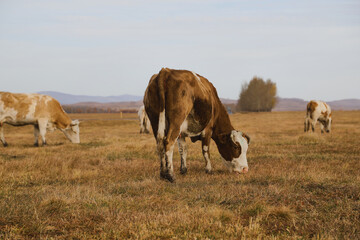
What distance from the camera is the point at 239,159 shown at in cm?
809

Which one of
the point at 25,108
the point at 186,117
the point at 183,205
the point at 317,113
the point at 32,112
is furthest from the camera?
the point at 317,113

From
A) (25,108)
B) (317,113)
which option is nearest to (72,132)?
(25,108)

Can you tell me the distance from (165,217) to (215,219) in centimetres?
66

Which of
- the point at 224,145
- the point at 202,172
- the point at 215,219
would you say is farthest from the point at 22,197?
the point at 224,145

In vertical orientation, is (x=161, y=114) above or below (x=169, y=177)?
above

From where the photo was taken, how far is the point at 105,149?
43.2 ft

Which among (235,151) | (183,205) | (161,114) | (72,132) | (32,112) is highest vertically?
(161,114)

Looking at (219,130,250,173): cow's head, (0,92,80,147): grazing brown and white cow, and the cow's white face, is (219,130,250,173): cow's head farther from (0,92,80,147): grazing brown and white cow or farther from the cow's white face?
(0,92,80,147): grazing brown and white cow

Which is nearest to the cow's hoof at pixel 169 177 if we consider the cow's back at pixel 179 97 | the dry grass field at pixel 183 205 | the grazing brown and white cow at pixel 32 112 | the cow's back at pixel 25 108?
the dry grass field at pixel 183 205

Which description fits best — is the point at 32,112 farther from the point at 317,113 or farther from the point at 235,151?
the point at 317,113

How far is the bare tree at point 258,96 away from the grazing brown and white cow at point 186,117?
101 m

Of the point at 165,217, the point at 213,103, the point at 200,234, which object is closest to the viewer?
the point at 200,234

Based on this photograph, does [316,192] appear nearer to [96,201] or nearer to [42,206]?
[96,201]

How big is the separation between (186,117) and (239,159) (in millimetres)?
1834
